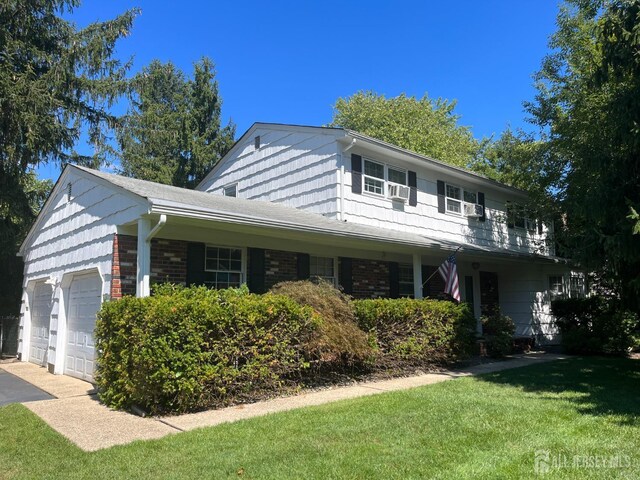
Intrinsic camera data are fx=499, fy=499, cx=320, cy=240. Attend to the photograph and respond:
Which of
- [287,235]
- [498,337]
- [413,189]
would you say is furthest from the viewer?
[413,189]

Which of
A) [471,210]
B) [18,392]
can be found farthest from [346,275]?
[18,392]

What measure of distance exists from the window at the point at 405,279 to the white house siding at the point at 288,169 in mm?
2991

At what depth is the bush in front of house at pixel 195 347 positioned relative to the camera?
694 cm

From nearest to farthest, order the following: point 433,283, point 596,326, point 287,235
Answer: point 287,235, point 596,326, point 433,283

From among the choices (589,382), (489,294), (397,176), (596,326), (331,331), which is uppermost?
(397,176)

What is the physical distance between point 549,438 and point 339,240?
21.4ft

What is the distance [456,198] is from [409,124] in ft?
70.5

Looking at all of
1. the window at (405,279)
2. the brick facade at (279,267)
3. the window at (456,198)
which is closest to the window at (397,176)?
the window at (456,198)

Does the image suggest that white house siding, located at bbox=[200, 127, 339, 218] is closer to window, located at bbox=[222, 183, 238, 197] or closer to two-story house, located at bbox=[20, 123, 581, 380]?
two-story house, located at bbox=[20, 123, 581, 380]

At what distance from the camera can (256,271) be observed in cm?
1086

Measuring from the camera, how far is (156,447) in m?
5.32

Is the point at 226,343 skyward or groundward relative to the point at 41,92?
groundward

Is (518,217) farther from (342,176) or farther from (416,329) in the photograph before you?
(416,329)

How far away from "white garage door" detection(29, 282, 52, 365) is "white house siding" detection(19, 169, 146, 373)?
319mm
